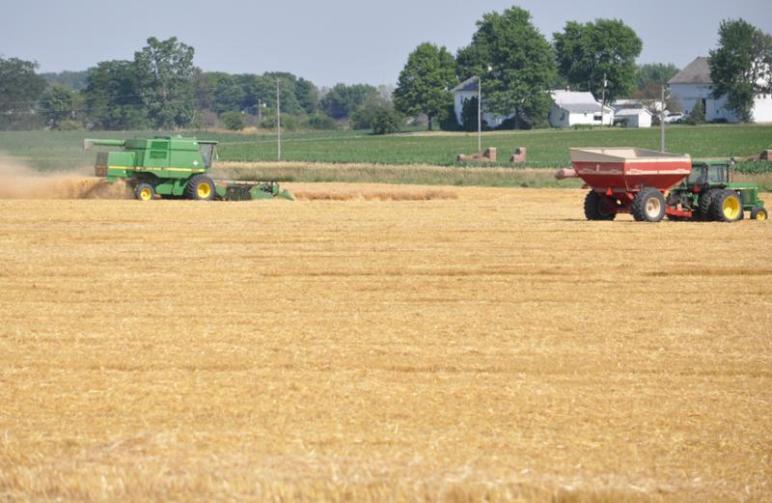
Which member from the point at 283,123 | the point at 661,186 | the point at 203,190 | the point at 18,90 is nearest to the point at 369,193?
the point at 203,190

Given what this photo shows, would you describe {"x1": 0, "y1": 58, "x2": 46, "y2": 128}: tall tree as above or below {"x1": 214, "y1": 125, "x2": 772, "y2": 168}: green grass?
above

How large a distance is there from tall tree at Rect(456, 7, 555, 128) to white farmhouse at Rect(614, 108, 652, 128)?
34.7 feet

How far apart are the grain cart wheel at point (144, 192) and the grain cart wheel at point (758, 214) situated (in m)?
16.9

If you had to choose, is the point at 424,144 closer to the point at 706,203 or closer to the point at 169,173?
the point at 169,173

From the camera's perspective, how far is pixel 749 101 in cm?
13188

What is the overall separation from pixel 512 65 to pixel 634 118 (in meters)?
15.9

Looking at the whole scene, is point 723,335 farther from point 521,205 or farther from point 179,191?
point 179,191

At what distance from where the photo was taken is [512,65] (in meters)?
135

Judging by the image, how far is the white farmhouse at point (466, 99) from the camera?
135 metres

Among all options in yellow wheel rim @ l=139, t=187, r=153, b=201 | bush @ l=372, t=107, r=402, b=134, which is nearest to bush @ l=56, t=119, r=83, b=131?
bush @ l=372, t=107, r=402, b=134

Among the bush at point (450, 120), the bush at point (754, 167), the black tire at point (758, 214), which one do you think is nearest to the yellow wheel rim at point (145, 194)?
the black tire at point (758, 214)

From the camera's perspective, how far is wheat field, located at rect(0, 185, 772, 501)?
8.07 m

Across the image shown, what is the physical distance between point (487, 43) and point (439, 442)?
13498 cm

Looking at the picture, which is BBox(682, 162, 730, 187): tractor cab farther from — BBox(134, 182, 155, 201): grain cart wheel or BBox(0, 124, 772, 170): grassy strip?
BBox(0, 124, 772, 170): grassy strip
